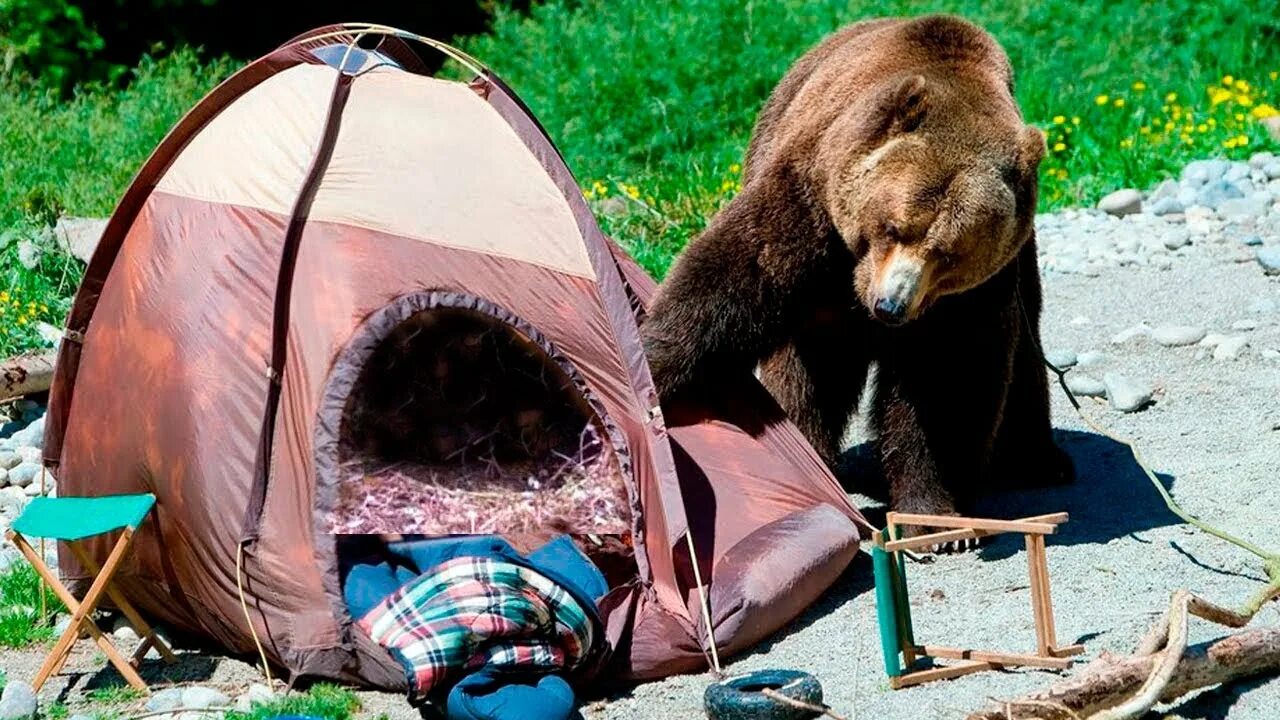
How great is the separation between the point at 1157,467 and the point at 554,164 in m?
2.77

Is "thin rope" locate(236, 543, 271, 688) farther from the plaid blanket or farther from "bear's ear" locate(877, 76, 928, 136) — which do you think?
"bear's ear" locate(877, 76, 928, 136)

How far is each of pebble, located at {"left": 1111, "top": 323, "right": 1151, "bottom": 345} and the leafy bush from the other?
2270mm

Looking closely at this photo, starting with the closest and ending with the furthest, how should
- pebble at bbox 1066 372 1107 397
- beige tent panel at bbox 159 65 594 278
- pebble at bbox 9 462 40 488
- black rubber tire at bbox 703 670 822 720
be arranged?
black rubber tire at bbox 703 670 822 720 < beige tent panel at bbox 159 65 594 278 < pebble at bbox 9 462 40 488 < pebble at bbox 1066 372 1107 397

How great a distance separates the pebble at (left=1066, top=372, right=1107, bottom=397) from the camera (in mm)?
7688

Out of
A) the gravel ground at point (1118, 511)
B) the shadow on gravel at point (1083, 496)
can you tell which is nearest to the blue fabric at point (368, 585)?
the gravel ground at point (1118, 511)

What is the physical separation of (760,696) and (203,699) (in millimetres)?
1651

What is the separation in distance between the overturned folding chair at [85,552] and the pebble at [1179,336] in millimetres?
5119

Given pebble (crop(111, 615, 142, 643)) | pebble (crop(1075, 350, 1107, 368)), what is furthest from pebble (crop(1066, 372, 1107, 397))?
pebble (crop(111, 615, 142, 643))

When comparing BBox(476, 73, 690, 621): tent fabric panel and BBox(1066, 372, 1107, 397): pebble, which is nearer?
BBox(476, 73, 690, 621): tent fabric panel

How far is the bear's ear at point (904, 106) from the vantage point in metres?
5.48

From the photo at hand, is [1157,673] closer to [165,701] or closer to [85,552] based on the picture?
[165,701]

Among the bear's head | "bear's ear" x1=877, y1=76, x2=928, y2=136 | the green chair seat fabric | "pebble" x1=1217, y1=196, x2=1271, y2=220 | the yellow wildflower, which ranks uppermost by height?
"bear's ear" x1=877, y1=76, x2=928, y2=136

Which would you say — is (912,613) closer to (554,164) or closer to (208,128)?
(554,164)

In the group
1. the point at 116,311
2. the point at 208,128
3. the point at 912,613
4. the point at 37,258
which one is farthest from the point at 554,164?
the point at 37,258
